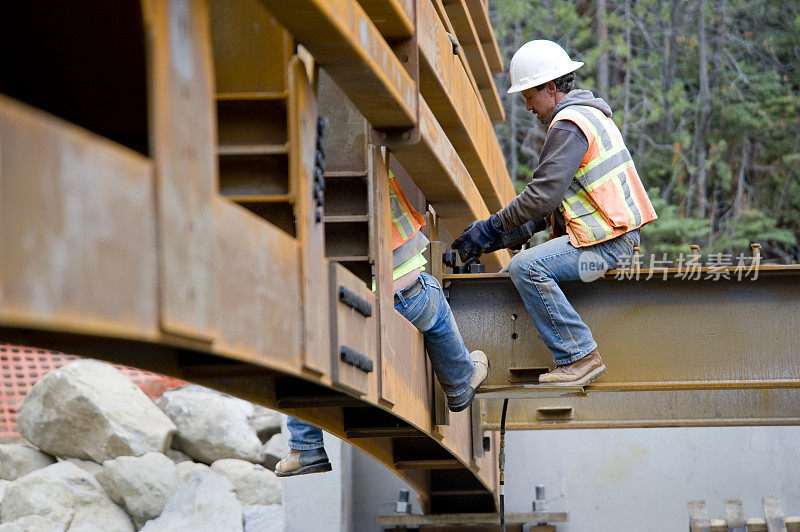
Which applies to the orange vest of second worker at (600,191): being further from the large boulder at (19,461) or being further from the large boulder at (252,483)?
the large boulder at (19,461)

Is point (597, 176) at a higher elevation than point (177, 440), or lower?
higher

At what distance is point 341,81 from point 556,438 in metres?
8.44

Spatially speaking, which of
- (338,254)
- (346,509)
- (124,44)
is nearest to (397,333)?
(338,254)

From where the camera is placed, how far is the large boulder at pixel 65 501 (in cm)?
1152

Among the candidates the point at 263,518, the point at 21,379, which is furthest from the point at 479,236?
the point at 21,379

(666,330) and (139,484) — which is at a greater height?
(666,330)

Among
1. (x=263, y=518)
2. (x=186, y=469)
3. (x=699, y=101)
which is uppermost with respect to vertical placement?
(x=699, y=101)

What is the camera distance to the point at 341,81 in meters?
4.53

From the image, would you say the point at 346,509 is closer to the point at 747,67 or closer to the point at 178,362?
the point at 178,362

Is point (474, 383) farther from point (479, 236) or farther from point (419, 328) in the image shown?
point (479, 236)

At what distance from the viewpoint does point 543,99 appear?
21.9 ft

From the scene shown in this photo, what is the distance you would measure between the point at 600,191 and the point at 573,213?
199mm

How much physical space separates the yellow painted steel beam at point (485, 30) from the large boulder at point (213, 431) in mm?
5568

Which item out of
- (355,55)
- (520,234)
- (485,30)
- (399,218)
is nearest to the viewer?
(355,55)
